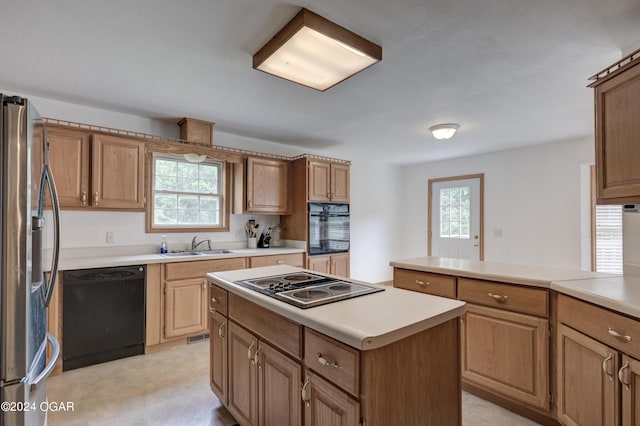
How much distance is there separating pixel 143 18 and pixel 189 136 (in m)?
1.78

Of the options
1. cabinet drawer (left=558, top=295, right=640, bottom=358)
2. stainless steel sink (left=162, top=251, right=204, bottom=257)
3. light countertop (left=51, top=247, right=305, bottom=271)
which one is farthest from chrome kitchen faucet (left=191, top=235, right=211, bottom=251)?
cabinet drawer (left=558, top=295, right=640, bottom=358)

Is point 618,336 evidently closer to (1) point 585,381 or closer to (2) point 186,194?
(1) point 585,381

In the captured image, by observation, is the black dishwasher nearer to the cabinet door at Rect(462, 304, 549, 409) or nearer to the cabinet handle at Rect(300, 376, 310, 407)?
the cabinet handle at Rect(300, 376, 310, 407)

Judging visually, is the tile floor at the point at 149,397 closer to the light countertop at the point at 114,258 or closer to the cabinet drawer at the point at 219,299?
the cabinet drawer at the point at 219,299

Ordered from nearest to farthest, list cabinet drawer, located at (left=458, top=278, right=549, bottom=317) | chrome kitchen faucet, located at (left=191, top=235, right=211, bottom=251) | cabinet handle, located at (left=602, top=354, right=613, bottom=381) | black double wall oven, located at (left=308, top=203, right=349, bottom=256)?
cabinet handle, located at (left=602, top=354, right=613, bottom=381) → cabinet drawer, located at (left=458, top=278, right=549, bottom=317) → chrome kitchen faucet, located at (left=191, top=235, right=211, bottom=251) → black double wall oven, located at (left=308, top=203, right=349, bottom=256)

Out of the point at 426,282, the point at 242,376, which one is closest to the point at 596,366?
the point at 426,282

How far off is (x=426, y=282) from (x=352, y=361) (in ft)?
4.85

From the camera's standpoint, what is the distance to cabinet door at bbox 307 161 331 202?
4.09 meters

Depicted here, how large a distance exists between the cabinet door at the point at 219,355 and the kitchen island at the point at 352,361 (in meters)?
0.23

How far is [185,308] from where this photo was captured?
10.1 ft

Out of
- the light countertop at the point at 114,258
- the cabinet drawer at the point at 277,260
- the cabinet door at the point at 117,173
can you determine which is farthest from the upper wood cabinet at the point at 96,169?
the cabinet drawer at the point at 277,260

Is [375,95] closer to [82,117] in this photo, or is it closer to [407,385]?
[407,385]

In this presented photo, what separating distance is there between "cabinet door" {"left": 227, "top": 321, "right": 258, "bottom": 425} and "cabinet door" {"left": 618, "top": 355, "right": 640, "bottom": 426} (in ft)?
5.37

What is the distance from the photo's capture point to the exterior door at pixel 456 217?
16.5 ft
